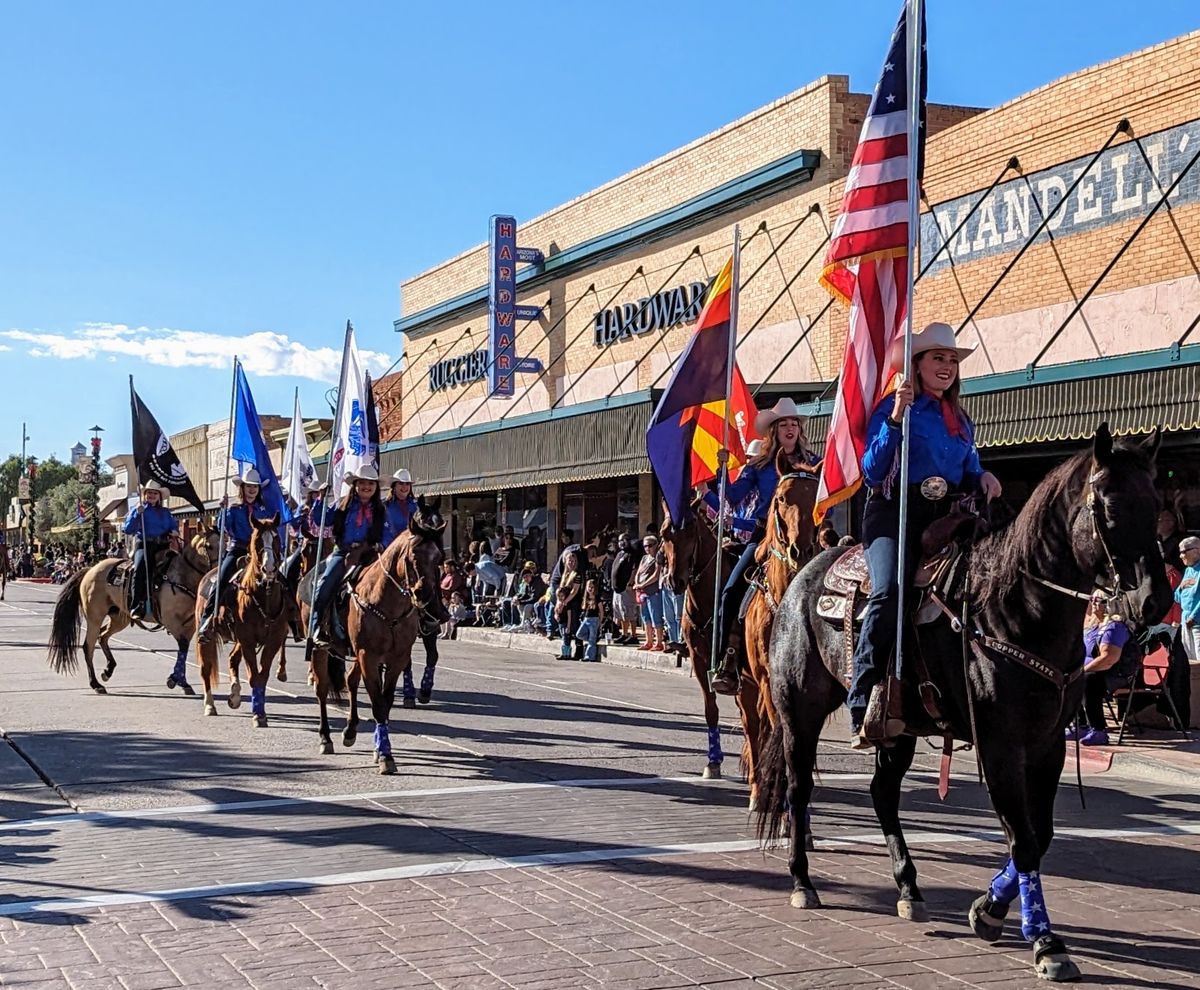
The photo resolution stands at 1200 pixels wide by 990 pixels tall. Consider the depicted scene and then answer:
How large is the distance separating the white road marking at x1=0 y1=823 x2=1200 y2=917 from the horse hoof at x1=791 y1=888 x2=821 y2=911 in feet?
3.91

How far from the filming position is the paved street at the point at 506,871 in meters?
5.83

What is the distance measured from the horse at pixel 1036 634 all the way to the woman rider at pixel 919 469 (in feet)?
1.12

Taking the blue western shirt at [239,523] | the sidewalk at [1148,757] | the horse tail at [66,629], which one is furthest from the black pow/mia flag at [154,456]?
the sidewalk at [1148,757]

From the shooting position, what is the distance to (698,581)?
35.9 feet

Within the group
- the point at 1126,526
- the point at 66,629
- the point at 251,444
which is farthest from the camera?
the point at 66,629

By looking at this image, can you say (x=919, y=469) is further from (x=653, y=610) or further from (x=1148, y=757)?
(x=653, y=610)

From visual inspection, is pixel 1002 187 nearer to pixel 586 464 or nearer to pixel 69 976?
pixel 586 464

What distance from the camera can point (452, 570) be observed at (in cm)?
2873

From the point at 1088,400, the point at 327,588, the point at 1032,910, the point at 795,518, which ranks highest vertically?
the point at 1088,400

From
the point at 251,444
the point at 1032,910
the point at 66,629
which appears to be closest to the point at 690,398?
the point at 1032,910

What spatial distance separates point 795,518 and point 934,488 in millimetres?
2167

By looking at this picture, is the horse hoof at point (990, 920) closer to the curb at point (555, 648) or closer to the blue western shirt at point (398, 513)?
the blue western shirt at point (398, 513)

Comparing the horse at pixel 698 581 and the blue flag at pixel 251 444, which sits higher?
the blue flag at pixel 251 444

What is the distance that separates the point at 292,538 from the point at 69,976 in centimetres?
1210
